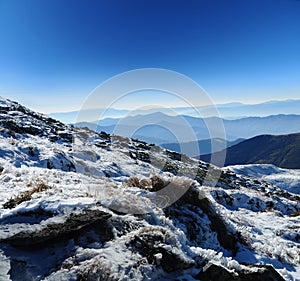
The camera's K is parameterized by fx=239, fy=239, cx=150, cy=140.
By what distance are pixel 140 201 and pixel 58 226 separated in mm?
3067

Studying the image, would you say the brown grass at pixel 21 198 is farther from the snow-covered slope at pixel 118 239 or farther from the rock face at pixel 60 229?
the rock face at pixel 60 229

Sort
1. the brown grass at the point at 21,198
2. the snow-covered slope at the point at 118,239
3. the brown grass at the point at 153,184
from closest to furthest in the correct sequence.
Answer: the snow-covered slope at the point at 118,239 < the brown grass at the point at 21,198 < the brown grass at the point at 153,184

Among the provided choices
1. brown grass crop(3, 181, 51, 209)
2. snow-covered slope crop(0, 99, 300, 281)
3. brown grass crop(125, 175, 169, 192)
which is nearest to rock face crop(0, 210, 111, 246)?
snow-covered slope crop(0, 99, 300, 281)

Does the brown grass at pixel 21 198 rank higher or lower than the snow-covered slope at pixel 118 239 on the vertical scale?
higher

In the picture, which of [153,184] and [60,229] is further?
[153,184]

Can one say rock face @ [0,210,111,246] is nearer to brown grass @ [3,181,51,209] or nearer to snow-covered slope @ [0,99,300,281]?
snow-covered slope @ [0,99,300,281]

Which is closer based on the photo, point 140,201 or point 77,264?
point 77,264

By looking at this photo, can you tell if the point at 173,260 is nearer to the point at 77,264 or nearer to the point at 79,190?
the point at 77,264

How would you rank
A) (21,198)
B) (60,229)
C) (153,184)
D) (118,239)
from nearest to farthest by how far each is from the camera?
(60,229), (118,239), (21,198), (153,184)

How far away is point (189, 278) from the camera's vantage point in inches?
224

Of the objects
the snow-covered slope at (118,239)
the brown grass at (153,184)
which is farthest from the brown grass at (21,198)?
the brown grass at (153,184)

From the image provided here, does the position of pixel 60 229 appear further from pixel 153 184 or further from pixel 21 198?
pixel 153 184

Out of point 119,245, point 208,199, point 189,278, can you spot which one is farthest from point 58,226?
point 208,199

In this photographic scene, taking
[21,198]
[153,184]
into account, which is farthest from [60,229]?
[153,184]
